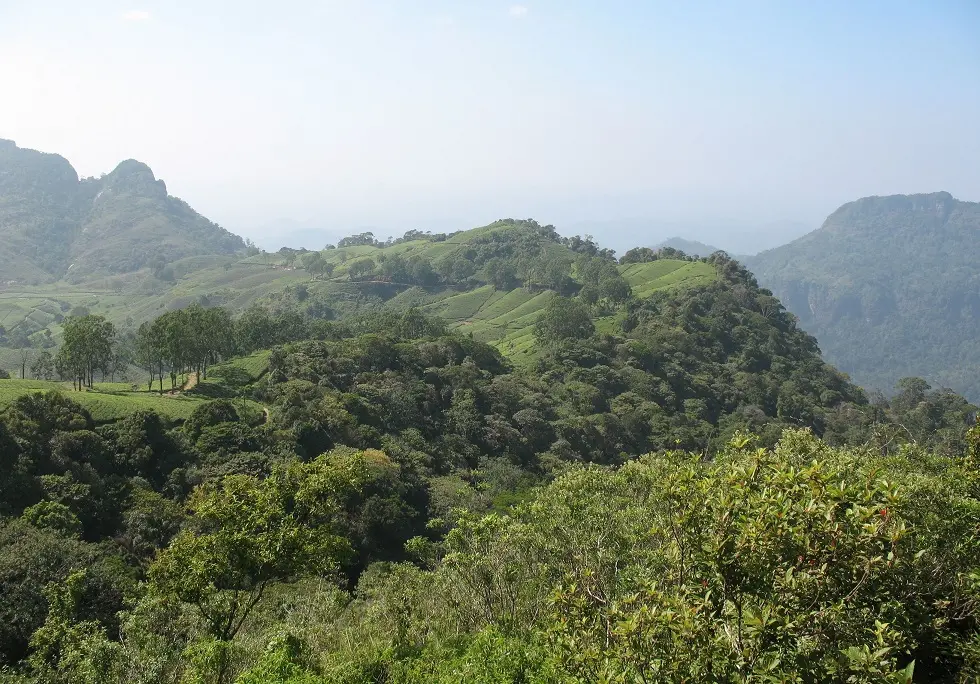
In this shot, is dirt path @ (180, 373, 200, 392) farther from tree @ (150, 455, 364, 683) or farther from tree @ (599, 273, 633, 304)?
tree @ (599, 273, 633, 304)

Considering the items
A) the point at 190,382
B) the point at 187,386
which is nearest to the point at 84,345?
the point at 187,386

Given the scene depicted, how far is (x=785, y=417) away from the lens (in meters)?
79.0

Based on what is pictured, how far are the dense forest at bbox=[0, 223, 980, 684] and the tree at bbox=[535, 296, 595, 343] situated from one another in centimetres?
717

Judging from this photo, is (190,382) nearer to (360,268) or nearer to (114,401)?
(114,401)

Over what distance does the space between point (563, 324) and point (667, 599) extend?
283 ft

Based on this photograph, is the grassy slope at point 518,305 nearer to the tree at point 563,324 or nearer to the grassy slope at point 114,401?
the tree at point 563,324

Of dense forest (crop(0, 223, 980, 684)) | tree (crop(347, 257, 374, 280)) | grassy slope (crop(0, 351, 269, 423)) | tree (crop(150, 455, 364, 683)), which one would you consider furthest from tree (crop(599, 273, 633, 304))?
tree (crop(150, 455, 364, 683))

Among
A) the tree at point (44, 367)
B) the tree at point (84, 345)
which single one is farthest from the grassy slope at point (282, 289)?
the tree at point (84, 345)

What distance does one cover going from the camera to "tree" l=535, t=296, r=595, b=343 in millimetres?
92938

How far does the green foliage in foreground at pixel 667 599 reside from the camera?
22.7ft

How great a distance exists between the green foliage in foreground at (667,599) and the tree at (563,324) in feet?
233

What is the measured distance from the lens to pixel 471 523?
1853cm

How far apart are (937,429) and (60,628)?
8936 centimetres

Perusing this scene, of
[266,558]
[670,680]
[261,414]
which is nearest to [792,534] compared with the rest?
[670,680]
